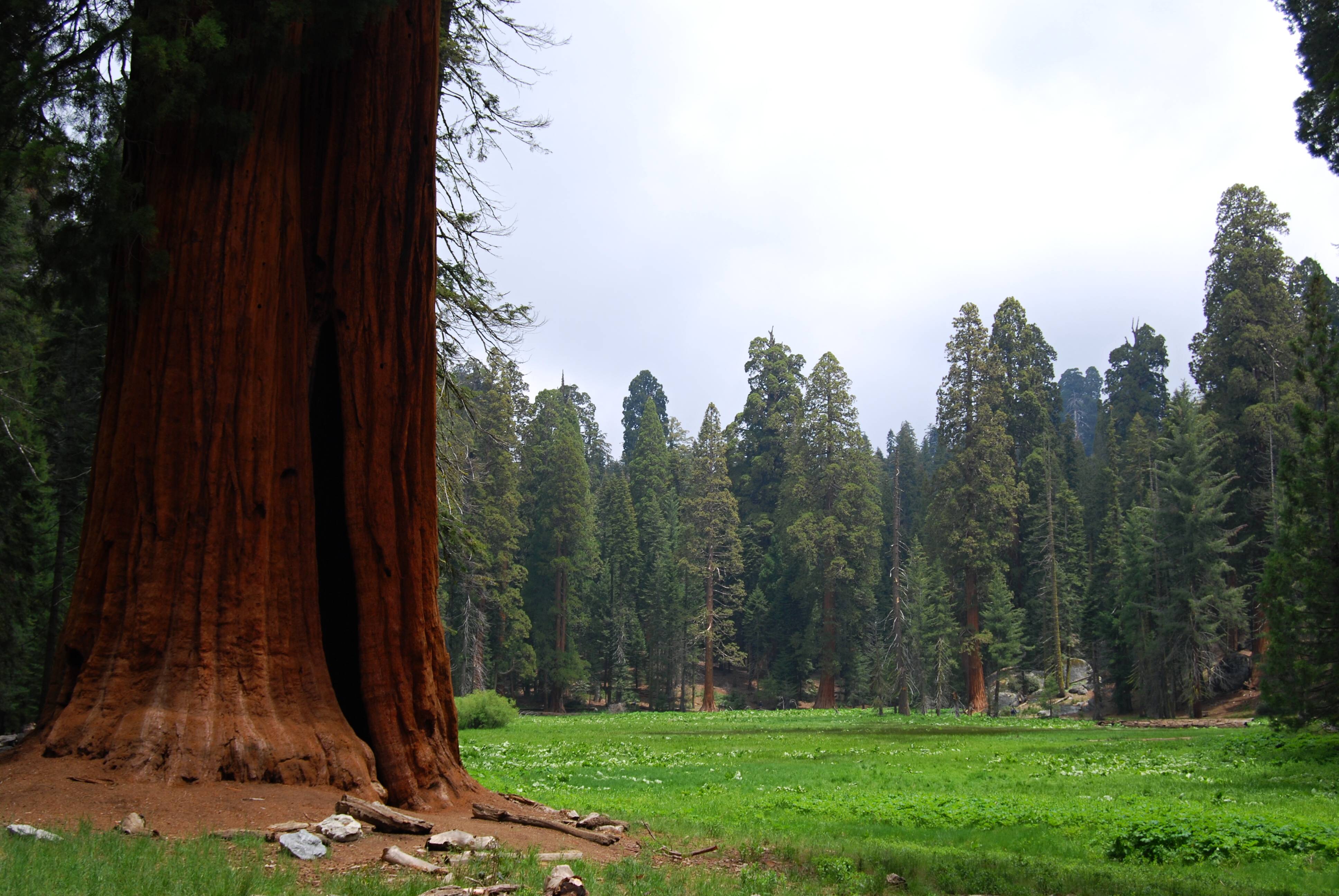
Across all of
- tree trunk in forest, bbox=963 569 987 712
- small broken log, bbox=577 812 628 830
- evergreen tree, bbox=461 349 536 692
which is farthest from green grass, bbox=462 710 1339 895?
evergreen tree, bbox=461 349 536 692

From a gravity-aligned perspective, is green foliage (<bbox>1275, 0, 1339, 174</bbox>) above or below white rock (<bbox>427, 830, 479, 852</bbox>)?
above

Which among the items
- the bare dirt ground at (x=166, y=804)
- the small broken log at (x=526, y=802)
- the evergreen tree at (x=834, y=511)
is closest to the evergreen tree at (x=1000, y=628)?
the evergreen tree at (x=834, y=511)

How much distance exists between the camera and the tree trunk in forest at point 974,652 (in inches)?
2003

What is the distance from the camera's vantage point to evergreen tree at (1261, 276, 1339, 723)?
1744 centimetres

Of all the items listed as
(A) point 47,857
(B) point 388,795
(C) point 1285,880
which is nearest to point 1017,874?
(C) point 1285,880

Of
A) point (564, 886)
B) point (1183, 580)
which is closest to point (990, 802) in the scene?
point (564, 886)

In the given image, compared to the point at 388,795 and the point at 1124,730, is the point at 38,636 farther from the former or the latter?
the point at 1124,730

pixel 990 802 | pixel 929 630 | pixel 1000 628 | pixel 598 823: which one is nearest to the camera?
pixel 598 823

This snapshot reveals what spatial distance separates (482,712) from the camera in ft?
115

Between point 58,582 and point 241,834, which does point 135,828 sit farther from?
point 58,582

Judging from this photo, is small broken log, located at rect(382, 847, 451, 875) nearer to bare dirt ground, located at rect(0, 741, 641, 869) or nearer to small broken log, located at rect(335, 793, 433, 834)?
bare dirt ground, located at rect(0, 741, 641, 869)

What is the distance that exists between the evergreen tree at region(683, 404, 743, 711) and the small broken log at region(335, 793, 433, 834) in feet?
175

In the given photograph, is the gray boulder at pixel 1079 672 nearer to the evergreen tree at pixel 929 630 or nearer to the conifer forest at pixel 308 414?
the conifer forest at pixel 308 414

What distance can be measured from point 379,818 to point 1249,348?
52061 millimetres
